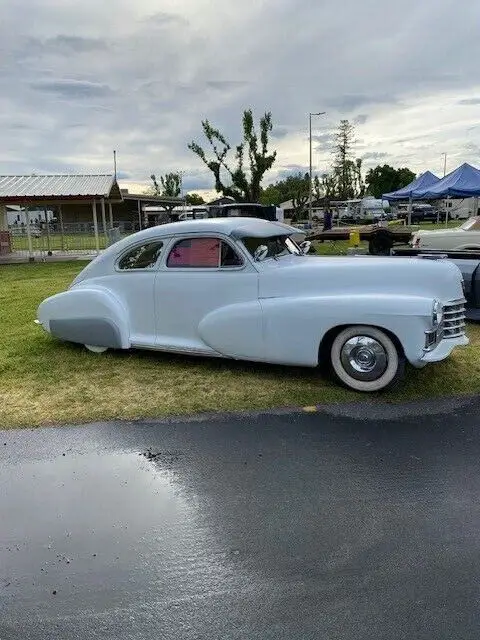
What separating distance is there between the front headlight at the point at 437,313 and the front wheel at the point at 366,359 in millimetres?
409

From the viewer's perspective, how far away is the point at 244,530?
3072 mm

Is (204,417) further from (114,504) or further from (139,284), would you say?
(139,284)

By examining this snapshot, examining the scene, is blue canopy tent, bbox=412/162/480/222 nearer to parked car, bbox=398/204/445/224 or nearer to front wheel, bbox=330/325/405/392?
front wheel, bbox=330/325/405/392

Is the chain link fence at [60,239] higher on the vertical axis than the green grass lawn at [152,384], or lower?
higher

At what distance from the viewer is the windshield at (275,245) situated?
18.8ft

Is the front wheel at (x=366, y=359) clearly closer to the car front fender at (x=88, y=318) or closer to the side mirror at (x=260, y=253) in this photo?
the side mirror at (x=260, y=253)

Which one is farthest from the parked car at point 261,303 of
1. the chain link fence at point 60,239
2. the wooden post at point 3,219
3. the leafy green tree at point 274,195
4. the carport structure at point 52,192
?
the leafy green tree at point 274,195

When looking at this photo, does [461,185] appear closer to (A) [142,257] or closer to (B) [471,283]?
(B) [471,283]

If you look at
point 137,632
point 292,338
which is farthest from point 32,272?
point 137,632

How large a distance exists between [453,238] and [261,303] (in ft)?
24.5

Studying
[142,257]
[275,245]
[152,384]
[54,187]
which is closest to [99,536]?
[152,384]

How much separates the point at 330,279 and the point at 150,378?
6.97ft

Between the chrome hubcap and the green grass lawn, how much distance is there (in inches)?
8.5

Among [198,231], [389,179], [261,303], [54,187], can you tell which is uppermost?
[389,179]
